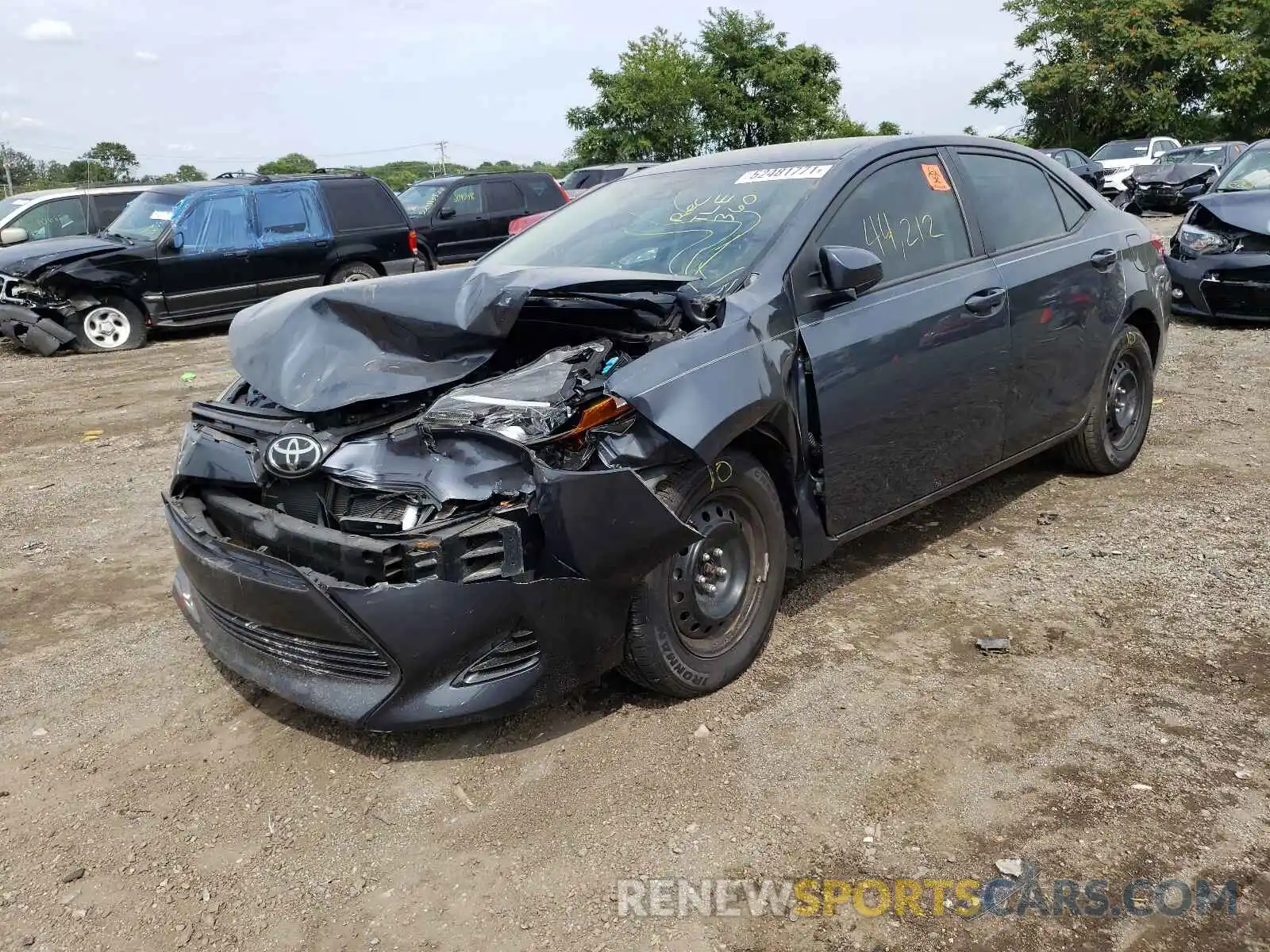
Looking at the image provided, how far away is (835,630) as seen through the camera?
387cm

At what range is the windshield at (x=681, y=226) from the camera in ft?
12.1

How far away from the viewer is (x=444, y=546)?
272 cm

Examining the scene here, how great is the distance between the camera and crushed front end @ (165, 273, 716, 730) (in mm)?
2752

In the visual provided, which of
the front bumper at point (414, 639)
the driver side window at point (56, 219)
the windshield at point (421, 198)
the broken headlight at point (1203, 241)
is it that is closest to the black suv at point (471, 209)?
the windshield at point (421, 198)

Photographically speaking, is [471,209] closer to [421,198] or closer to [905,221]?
[421,198]

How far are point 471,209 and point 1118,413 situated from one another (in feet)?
41.1

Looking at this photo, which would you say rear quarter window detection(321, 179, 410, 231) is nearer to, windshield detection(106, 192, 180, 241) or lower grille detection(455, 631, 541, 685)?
windshield detection(106, 192, 180, 241)

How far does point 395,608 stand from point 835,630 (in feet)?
6.07

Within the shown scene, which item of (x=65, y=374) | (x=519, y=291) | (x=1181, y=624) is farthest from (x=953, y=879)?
(x=65, y=374)

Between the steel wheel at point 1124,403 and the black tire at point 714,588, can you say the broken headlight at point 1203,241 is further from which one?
the black tire at point 714,588

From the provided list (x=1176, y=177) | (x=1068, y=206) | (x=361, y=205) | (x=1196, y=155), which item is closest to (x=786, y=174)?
(x=1068, y=206)

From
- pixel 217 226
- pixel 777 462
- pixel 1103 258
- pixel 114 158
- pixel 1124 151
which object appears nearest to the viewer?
pixel 777 462

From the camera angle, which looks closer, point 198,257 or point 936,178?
point 936,178

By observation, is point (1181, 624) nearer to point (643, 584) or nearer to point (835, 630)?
point (835, 630)
